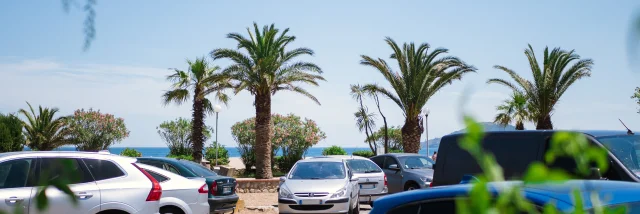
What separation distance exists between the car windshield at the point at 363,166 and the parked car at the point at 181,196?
9469mm

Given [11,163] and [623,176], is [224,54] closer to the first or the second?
[11,163]

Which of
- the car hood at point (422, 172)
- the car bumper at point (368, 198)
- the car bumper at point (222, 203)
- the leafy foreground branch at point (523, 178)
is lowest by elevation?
the car bumper at point (368, 198)

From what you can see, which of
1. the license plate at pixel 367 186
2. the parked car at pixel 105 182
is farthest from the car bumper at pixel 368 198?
the parked car at pixel 105 182

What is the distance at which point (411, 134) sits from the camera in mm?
31297

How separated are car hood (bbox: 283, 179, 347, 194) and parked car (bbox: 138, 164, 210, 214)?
4.81 metres

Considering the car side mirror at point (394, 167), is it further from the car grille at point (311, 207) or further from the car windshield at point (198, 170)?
the car windshield at point (198, 170)

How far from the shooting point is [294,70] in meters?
28.5

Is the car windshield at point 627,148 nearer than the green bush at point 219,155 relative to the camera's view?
Yes

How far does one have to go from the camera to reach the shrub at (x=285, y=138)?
120 ft

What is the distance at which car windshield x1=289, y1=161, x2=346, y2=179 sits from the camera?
16.6m

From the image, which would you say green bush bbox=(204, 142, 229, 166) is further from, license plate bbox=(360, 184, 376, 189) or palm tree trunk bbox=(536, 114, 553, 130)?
license plate bbox=(360, 184, 376, 189)

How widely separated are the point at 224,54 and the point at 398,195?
2352 centimetres

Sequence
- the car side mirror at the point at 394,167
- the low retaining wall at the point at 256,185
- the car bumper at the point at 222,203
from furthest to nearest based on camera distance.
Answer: the low retaining wall at the point at 256,185 < the car side mirror at the point at 394,167 < the car bumper at the point at 222,203

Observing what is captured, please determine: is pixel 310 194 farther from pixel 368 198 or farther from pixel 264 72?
pixel 264 72
